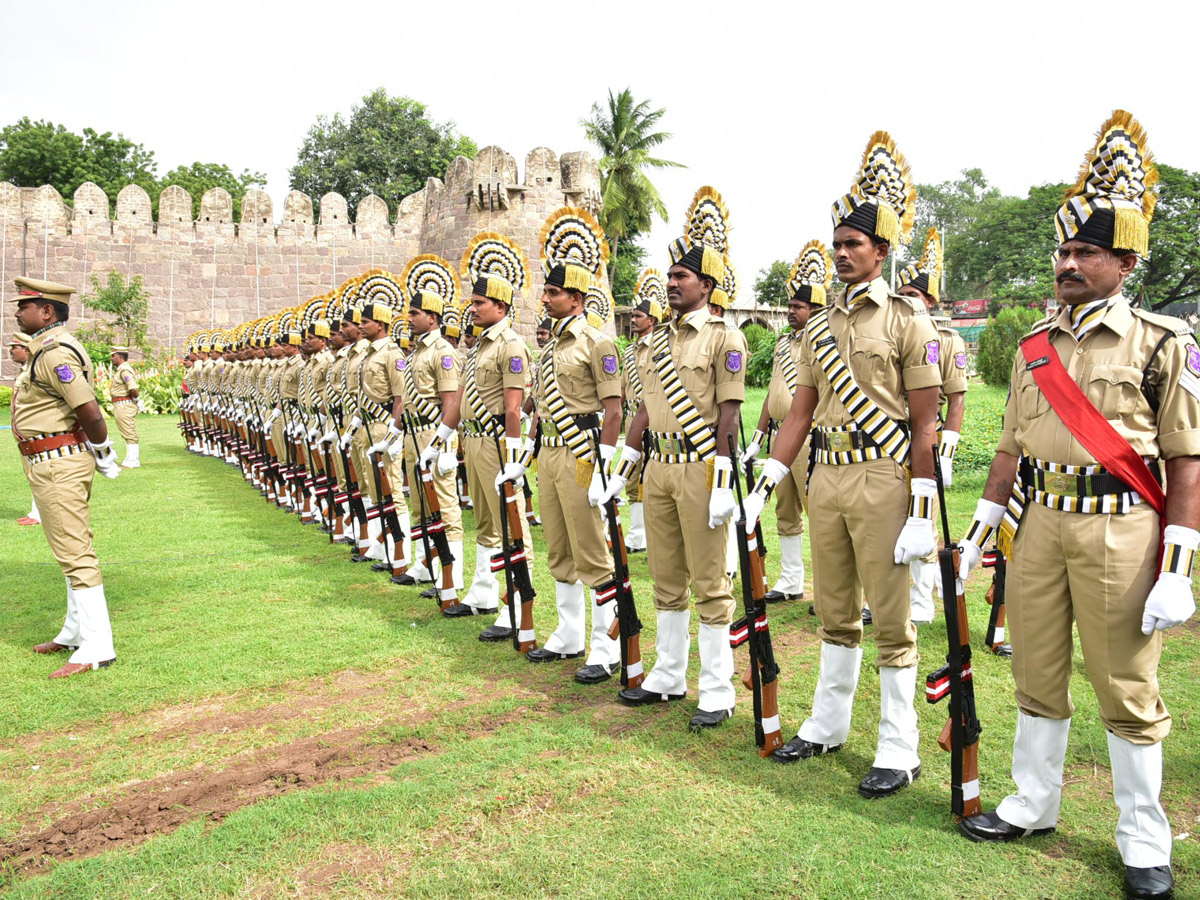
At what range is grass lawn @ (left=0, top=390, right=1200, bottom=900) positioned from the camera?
3305 mm

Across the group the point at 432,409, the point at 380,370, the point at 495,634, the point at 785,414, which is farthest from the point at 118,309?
the point at 785,414

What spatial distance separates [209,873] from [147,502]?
11147 millimetres

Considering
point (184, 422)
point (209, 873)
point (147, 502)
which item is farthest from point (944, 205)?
point (209, 873)

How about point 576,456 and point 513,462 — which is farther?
point 513,462

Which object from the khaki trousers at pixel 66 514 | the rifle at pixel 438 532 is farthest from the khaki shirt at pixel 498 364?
the khaki trousers at pixel 66 514

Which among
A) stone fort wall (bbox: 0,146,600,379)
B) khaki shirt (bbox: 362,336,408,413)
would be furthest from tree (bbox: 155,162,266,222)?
khaki shirt (bbox: 362,336,408,413)

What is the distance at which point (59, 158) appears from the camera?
45.6 meters

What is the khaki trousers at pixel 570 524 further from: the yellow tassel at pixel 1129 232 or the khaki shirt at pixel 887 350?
the yellow tassel at pixel 1129 232

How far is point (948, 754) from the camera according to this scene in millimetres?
4211

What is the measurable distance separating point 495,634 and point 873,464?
3373 millimetres

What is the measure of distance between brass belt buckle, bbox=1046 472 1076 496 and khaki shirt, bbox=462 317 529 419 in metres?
3.78

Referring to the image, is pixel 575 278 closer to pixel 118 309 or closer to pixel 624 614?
pixel 624 614

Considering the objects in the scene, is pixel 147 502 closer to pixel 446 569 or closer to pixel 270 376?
pixel 270 376

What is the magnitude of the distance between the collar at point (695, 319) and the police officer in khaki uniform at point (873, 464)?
0.74m
